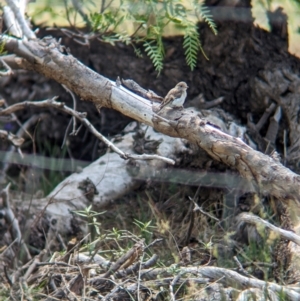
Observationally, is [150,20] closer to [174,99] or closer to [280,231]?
[174,99]

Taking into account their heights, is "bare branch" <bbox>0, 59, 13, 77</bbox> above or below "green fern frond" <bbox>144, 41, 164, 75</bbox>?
below

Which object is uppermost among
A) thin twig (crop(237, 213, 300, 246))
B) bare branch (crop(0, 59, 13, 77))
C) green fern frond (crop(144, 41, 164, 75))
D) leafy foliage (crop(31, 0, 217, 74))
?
leafy foliage (crop(31, 0, 217, 74))

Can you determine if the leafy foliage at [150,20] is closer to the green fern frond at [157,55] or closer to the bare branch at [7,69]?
the green fern frond at [157,55]

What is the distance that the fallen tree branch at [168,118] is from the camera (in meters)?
2.80

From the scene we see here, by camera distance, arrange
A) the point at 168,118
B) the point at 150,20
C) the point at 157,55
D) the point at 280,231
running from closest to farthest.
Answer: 1. the point at 280,231
2. the point at 168,118
3. the point at 157,55
4. the point at 150,20

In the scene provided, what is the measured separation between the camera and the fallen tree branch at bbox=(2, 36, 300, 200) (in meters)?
2.80

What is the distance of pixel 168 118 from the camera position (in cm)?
307

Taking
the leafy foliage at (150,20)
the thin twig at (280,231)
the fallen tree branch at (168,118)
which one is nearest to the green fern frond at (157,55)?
the leafy foliage at (150,20)

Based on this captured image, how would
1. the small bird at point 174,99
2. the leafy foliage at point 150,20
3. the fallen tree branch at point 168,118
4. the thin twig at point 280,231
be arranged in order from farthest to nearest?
1. the leafy foliage at point 150,20
2. the small bird at point 174,99
3. the thin twig at point 280,231
4. the fallen tree branch at point 168,118

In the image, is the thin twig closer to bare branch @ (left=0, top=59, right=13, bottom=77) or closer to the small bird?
the small bird

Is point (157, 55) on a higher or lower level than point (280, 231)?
higher

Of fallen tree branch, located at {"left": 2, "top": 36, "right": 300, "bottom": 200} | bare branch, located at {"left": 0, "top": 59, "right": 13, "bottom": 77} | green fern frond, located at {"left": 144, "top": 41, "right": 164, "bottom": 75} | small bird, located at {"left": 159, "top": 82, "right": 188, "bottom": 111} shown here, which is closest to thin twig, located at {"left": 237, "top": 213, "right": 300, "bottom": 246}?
fallen tree branch, located at {"left": 2, "top": 36, "right": 300, "bottom": 200}

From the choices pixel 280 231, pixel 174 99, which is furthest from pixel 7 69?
pixel 280 231

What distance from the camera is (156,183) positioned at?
14.6 ft
